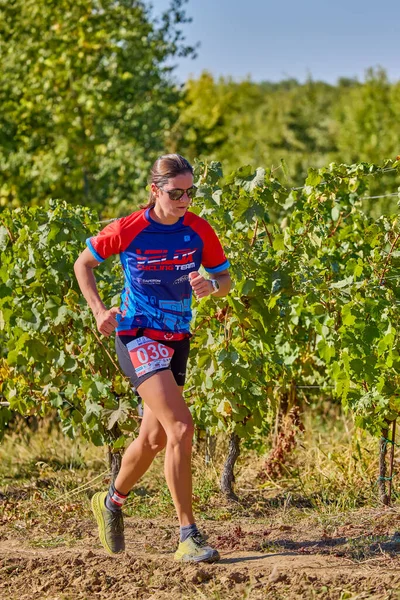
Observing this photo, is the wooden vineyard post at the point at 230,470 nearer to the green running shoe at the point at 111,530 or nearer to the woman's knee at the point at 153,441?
the green running shoe at the point at 111,530

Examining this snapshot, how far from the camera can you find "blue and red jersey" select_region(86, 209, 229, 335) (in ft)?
12.8

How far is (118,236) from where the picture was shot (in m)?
3.90

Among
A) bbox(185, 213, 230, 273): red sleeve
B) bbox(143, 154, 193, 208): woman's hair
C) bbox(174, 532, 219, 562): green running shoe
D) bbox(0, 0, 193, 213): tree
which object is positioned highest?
bbox(0, 0, 193, 213): tree

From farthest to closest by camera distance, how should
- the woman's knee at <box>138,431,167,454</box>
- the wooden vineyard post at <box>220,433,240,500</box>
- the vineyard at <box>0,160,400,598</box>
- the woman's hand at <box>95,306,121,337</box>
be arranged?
1. the wooden vineyard post at <box>220,433,240,500</box>
2. the vineyard at <box>0,160,400,598</box>
3. the woman's knee at <box>138,431,167,454</box>
4. the woman's hand at <box>95,306,121,337</box>

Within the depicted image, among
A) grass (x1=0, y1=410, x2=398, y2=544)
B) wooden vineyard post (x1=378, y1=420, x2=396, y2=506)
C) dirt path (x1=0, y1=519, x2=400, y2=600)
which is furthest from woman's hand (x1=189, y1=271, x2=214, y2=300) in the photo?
wooden vineyard post (x1=378, y1=420, x2=396, y2=506)

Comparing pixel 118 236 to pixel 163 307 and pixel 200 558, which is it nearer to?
pixel 163 307

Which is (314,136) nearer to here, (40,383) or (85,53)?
(85,53)

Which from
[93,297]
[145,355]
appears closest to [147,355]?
[145,355]

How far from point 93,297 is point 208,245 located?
1.93 feet

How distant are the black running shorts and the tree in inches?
334

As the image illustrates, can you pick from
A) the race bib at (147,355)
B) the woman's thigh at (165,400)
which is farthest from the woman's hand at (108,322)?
the woman's thigh at (165,400)

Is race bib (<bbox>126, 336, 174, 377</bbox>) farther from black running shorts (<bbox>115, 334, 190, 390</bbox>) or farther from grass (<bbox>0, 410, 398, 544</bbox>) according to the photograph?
grass (<bbox>0, 410, 398, 544</bbox>)

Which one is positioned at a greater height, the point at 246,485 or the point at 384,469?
the point at 384,469

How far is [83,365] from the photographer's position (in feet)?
17.5
